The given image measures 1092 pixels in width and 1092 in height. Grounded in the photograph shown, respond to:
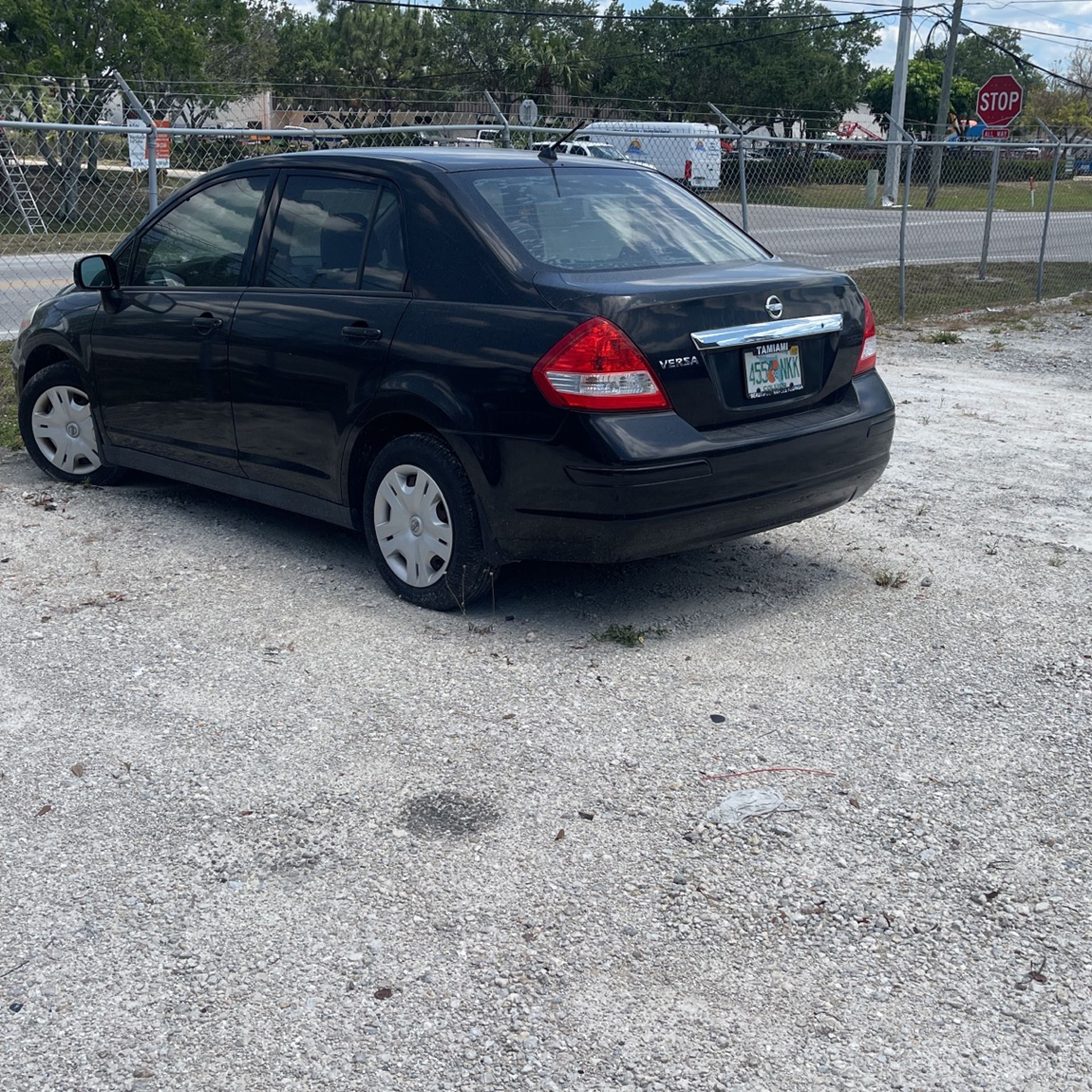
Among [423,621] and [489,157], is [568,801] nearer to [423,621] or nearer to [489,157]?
[423,621]

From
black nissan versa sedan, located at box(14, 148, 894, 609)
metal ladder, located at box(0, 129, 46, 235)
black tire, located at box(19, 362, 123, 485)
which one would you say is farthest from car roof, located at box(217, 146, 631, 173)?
metal ladder, located at box(0, 129, 46, 235)

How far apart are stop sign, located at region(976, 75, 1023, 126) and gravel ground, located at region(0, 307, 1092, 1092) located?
21.7m

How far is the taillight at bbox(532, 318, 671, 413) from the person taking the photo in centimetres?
454

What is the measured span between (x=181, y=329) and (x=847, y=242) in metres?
14.7

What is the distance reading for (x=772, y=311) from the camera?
16.2 ft

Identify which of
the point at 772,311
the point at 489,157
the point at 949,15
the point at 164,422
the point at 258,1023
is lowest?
the point at 258,1023

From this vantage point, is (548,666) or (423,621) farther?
(423,621)

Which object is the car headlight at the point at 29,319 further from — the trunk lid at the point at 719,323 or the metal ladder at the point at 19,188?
the metal ladder at the point at 19,188

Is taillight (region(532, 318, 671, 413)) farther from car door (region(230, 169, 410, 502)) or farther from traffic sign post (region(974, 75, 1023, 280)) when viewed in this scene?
traffic sign post (region(974, 75, 1023, 280))

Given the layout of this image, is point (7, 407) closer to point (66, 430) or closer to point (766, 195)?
point (66, 430)

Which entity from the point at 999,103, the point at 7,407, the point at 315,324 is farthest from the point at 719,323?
the point at 999,103

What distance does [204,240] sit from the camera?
6.03 m

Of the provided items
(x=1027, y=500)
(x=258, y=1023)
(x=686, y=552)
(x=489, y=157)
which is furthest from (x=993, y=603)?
(x=258, y=1023)

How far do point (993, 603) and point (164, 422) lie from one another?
370cm
